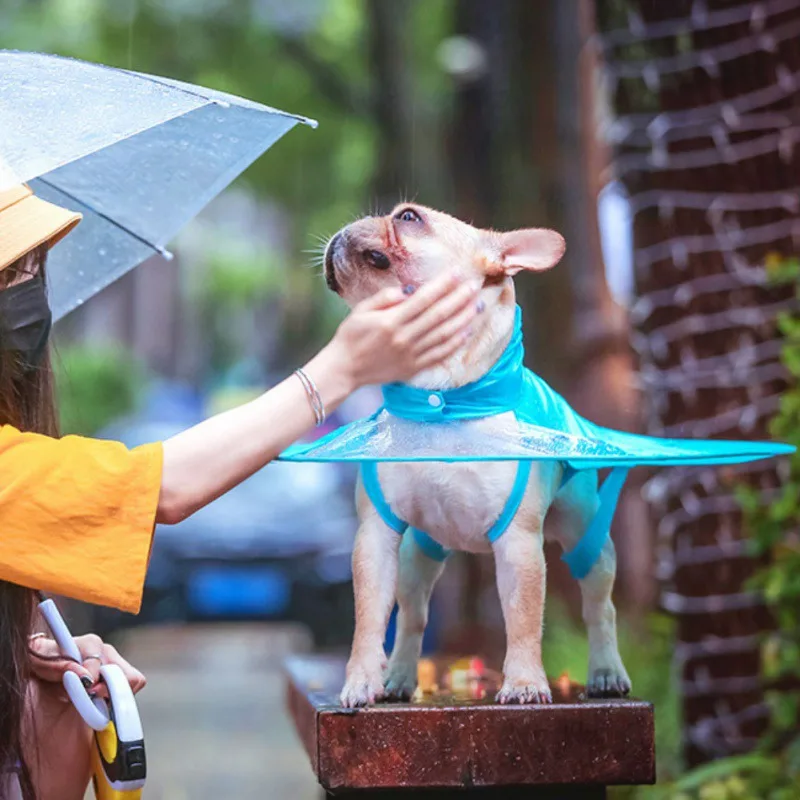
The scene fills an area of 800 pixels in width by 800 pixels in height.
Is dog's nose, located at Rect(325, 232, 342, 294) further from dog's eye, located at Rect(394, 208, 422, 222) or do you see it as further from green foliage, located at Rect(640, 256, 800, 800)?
green foliage, located at Rect(640, 256, 800, 800)

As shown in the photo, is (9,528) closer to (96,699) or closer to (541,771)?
(96,699)

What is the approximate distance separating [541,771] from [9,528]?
3.27ft

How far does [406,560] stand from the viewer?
99.6 inches

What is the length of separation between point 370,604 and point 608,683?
0.52 meters

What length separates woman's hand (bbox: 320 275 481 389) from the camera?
208cm

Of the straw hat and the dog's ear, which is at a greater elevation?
the straw hat

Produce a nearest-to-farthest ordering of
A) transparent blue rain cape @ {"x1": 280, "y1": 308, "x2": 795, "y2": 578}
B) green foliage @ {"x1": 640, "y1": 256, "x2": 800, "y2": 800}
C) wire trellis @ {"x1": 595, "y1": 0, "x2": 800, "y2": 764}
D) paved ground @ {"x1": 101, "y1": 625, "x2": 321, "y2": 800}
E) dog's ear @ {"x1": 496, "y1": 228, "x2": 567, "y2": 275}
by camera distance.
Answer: transparent blue rain cape @ {"x1": 280, "y1": 308, "x2": 795, "y2": 578} < dog's ear @ {"x1": 496, "y1": 228, "x2": 567, "y2": 275} < green foliage @ {"x1": 640, "y1": 256, "x2": 800, "y2": 800} < wire trellis @ {"x1": 595, "y1": 0, "x2": 800, "y2": 764} < paved ground @ {"x1": 101, "y1": 625, "x2": 321, "y2": 800}

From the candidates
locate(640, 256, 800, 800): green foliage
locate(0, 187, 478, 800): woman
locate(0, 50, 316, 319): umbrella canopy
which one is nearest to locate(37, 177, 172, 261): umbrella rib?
locate(0, 50, 316, 319): umbrella canopy

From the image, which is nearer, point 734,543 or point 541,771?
point 541,771

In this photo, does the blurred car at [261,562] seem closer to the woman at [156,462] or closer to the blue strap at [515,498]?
the blue strap at [515,498]

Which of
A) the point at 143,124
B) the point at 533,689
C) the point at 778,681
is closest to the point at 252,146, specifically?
the point at 143,124

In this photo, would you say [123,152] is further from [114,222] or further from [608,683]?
[608,683]

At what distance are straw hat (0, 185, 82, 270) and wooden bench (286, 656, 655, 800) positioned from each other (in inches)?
37.3

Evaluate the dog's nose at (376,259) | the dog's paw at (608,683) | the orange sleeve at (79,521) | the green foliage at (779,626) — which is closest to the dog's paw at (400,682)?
the dog's paw at (608,683)
